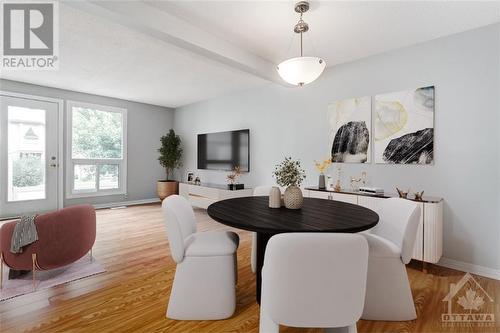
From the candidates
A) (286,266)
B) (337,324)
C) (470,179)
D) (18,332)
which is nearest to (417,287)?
(470,179)

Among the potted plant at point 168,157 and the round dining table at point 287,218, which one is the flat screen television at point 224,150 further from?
the round dining table at point 287,218

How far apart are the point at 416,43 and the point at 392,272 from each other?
8.81 feet

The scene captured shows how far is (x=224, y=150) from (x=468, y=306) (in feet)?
14.2

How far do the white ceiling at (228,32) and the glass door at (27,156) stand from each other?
0.75 metres

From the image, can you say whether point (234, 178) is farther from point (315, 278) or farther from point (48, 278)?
point (315, 278)

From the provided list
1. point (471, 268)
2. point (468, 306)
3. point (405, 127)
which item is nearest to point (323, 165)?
point (405, 127)

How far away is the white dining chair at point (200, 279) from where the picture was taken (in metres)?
1.70

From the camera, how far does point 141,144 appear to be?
6215 millimetres

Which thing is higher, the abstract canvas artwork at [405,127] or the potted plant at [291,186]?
the abstract canvas artwork at [405,127]

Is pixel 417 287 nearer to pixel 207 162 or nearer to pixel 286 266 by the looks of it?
pixel 286 266

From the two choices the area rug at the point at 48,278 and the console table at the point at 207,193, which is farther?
the console table at the point at 207,193

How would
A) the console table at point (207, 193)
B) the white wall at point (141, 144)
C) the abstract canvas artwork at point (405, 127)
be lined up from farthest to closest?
the white wall at point (141, 144) → the console table at point (207, 193) → the abstract canvas artwork at point (405, 127)

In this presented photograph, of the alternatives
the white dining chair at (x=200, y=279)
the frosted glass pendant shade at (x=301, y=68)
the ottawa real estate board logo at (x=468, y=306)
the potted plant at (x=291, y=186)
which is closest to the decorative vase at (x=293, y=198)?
the potted plant at (x=291, y=186)

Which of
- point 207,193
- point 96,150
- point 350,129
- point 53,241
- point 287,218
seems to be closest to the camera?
point 287,218
